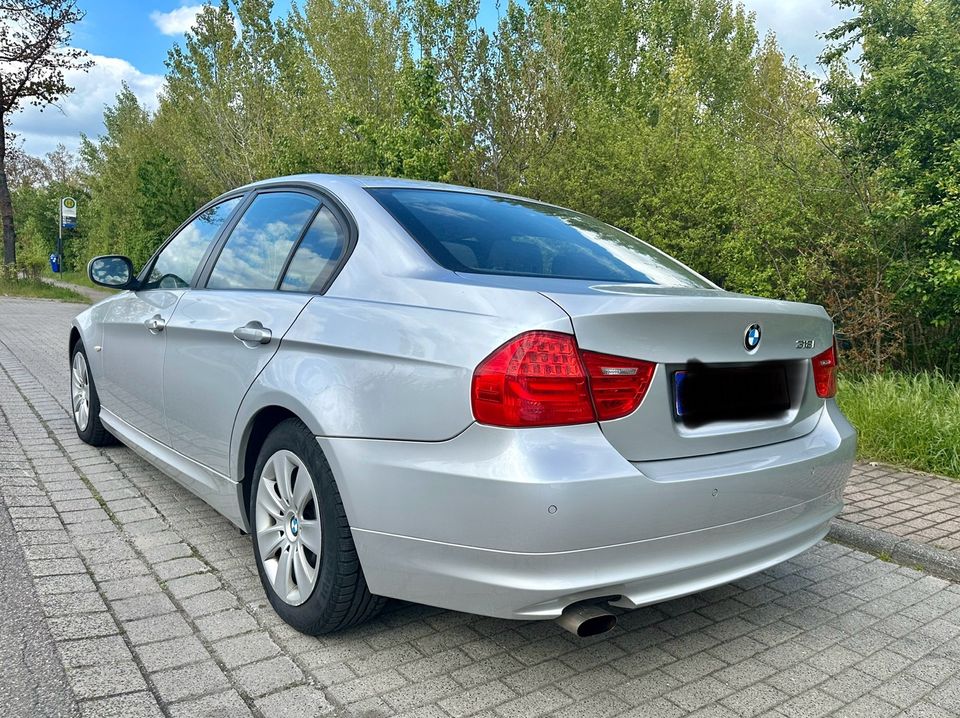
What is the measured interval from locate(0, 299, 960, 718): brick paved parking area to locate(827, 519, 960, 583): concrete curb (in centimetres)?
7

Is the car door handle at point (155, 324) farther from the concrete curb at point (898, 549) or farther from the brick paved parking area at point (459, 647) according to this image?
the concrete curb at point (898, 549)

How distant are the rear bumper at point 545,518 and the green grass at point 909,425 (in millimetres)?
3396

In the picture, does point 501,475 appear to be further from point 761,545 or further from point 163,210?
point 163,210

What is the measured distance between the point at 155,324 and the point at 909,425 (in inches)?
194

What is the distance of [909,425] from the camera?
5570 millimetres

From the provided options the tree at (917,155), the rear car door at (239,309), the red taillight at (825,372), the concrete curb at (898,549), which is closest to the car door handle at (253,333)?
the rear car door at (239,309)

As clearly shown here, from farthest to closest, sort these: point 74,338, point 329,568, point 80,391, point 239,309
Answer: point 74,338
point 80,391
point 239,309
point 329,568

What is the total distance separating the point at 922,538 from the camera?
3.96 m

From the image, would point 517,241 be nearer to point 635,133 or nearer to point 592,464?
point 592,464

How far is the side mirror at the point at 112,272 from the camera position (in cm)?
448

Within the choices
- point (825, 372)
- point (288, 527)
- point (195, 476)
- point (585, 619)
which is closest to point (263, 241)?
point (195, 476)

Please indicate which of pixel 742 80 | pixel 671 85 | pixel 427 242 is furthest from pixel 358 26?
pixel 427 242

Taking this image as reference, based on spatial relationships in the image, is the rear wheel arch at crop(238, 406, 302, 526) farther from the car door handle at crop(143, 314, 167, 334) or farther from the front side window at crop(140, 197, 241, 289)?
the front side window at crop(140, 197, 241, 289)

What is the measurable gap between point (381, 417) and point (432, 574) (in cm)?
49
